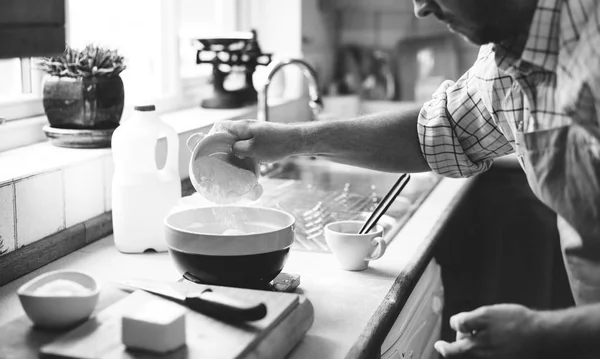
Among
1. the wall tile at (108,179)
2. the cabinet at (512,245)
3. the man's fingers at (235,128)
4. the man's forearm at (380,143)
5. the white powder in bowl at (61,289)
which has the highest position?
the man's fingers at (235,128)

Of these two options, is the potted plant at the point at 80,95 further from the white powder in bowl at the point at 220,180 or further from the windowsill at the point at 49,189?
the white powder in bowl at the point at 220,180

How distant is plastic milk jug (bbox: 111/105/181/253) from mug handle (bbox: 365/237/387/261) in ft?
1.45

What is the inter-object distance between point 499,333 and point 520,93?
0.47 metres

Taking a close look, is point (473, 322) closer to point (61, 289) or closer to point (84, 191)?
point (61, 289)

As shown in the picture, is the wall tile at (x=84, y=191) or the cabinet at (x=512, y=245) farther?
the cabinet at (x=512, y=245)

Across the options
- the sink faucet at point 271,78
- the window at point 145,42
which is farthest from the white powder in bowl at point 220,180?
the sink faucet at point 271,78

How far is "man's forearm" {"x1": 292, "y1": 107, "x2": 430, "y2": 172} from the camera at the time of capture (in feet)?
5.65

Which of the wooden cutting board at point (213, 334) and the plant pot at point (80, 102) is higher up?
the plant pot at point (80, 102)

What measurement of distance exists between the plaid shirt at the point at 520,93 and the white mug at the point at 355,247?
24 centimetres

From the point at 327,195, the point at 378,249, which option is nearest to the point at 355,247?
the point at 378,249

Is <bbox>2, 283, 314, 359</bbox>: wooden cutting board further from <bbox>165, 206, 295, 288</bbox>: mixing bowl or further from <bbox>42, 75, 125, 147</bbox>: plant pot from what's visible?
<bbox>42, 75, 125, 147</bbox>: plant pot

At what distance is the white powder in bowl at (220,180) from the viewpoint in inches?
60.1

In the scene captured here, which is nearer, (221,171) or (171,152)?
(221,171)

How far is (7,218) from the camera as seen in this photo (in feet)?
4.84
